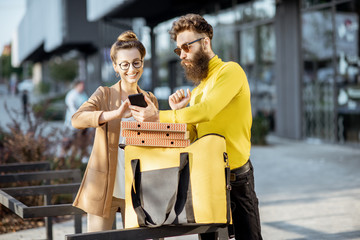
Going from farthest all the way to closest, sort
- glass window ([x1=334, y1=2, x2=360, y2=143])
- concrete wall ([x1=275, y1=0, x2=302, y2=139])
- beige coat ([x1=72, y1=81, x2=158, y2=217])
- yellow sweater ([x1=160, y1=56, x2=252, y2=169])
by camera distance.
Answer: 1. concrete wall ([x1=275, y1=0, x2=302, y2=139])
2. glass window ([x1=334, y1=2, x2=360, y2=143])
3. beige coat ([x1=72, y1=81, x2=158, y2=217])
4. yellow sweater ([x1=160, y1=56, x2=252, y2=169])

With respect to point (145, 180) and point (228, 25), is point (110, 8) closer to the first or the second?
point (228, 25)

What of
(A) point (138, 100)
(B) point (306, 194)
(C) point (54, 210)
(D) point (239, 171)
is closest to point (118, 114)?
(A) point (138, 100)

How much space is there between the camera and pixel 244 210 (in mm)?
3133

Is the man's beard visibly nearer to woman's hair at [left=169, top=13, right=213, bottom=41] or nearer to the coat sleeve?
woman's hair at [left=169, top=13, right=213, bottom=41]

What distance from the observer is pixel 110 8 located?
19062 mm

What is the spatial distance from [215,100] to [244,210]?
77 cm

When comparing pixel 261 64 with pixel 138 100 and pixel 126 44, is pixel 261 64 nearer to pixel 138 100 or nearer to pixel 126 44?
pixel 126 44

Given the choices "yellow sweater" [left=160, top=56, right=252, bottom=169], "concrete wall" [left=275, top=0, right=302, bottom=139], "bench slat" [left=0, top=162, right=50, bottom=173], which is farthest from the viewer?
"concrete wall" [left=275, top=0, right=302, bottom=139]

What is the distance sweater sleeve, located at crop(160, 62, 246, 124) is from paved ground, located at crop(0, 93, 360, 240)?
9.41 feet

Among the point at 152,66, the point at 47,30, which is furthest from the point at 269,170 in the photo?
the point at 47,30

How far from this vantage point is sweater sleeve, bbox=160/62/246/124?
2682 mm

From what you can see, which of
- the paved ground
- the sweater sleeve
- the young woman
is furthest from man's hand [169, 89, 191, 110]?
the paved ground

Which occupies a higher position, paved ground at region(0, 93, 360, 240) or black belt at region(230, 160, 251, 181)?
black belt at region(230, 160, 251, 181)

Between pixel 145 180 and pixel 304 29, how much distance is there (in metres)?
12.4
